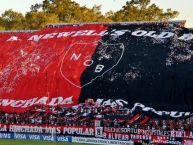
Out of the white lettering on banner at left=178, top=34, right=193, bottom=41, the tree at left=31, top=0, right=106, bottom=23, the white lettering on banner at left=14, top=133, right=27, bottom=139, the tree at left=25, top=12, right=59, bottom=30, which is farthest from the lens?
the tree at left=31, top=0, right=106, bottom=23

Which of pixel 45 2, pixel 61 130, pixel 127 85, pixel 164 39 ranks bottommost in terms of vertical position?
pixel 61 130

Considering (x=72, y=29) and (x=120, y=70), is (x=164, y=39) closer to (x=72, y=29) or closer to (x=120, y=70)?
(x=120, y=70)

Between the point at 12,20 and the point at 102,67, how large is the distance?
82.0ft

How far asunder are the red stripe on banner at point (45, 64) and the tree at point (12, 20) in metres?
19.4

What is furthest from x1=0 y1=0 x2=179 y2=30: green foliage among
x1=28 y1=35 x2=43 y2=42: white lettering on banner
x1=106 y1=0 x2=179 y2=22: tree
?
x1=28 y1=35 x2=43 y2=42: white lettering on banner

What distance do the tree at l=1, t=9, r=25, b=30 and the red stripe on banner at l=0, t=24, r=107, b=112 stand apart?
63.6 ft

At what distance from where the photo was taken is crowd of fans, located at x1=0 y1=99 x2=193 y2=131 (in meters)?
15.7

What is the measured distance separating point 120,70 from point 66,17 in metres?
23.1

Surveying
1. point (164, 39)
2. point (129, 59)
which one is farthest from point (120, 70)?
point (164, 39)

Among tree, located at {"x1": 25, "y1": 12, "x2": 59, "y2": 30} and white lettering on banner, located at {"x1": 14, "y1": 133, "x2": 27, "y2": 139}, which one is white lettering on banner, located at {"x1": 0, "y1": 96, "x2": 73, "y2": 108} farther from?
tree, located at {"x1": 25, "y1": 12, "x2": 59, "y2": 30}

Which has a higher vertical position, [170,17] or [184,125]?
[170,17]

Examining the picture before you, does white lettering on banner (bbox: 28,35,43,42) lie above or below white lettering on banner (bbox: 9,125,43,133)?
above

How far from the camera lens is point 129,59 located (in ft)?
59.2

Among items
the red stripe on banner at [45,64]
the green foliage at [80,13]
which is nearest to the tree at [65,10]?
the green foliage at [80,13]
